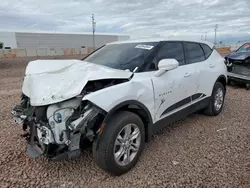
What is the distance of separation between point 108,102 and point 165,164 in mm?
1280

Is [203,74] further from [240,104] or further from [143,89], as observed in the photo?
[240,104]

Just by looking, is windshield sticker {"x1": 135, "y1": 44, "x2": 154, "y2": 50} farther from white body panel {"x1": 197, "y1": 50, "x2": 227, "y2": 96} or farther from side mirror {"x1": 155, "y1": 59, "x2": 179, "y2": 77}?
white body panel {"x1": 197, "y1": 50, "x2": 227, "y2": 96}

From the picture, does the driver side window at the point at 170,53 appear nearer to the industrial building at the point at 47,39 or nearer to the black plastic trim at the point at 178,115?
the black plastic trim at the point at 178,115

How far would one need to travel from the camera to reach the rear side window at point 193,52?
13.0 feet

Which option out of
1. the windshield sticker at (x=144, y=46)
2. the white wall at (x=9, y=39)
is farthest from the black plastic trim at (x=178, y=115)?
the white wall at (x=9, y=39)

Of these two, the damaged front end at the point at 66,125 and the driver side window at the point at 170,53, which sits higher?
the driver side window at the point at 170,53

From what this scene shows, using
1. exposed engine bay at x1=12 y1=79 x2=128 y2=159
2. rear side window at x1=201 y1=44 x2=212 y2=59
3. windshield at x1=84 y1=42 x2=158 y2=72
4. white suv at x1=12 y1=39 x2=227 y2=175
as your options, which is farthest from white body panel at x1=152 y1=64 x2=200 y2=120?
exposed engine bay at x1=12 y1=79 x2=128 y2=159

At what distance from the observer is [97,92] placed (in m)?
2.41

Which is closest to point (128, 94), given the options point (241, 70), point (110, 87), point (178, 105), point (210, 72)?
point (110, 87)

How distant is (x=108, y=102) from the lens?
2439 millimetres

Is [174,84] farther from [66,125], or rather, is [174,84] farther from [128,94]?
[66,125]

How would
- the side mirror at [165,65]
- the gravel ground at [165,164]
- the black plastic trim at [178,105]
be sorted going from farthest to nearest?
the black plastic trim at [178,105] → the side mirror at [165,65] → the gravel ground at [165,164]

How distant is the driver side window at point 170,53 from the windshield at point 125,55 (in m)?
0.15

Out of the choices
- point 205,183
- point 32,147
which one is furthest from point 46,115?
point 205,183
